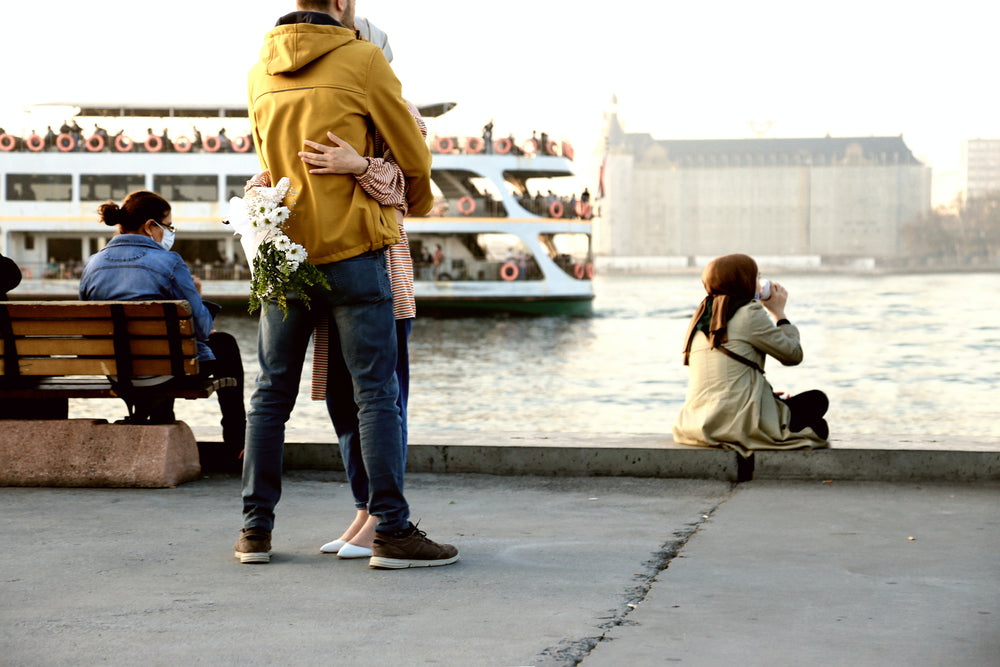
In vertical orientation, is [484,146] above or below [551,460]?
above

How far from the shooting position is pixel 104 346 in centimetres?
448

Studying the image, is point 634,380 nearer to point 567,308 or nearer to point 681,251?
point 567,308

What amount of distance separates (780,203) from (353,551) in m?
138

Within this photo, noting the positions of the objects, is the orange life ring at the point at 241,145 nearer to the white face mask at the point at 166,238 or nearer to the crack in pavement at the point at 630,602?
the white face mask at the point at 166,238

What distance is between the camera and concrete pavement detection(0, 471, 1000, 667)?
2457 millimetres

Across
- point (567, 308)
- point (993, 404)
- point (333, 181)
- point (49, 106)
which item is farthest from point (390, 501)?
point (49, 106)

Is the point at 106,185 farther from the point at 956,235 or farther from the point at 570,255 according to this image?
the point at 956,235

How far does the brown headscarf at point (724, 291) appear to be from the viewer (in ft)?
15.7

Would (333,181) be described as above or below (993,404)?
above

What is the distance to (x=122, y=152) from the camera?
36.4 meters

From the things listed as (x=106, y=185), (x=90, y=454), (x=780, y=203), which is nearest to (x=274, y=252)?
(x=90, y=454)

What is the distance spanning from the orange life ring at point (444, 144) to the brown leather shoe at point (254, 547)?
3325 cm

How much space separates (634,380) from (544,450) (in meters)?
14.1

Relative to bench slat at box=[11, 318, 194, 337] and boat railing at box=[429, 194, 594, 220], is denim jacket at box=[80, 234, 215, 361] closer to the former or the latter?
bench slat at box=[11, 318, 194, 337]
